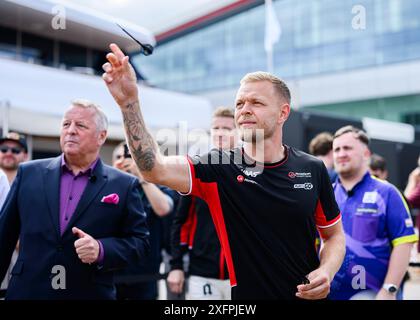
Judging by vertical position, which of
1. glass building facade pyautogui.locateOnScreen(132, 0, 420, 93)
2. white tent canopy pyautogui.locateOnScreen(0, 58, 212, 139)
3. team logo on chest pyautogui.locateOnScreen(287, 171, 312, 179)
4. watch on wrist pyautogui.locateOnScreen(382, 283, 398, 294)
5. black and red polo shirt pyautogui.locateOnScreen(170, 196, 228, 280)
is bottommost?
watch on wrist pyautogui.locateOnScreen(382, 283, 398, 294)

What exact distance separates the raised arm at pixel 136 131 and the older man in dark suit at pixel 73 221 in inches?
33.2

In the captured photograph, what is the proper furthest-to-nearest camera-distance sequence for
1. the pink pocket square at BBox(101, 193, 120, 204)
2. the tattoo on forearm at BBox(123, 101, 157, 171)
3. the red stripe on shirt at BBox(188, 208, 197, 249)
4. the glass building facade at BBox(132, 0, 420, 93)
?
1. the glass building facade at BBox(132, 0, 420, 93)
2. the red stripe on shirt at BBox(188, 208, 197, 249)
3. the pink pocket square at BBox(101, 193, 120, 204)
4. the tattoo on forearm at BBox(123, 101, 157, 171)

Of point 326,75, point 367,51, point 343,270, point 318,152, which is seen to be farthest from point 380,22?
point 343,270

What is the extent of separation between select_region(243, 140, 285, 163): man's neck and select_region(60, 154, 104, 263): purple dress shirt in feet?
3.59

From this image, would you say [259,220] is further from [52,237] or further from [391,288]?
[391,288]

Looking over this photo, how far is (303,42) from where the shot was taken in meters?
28.6

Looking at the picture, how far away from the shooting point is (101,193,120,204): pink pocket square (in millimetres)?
2849

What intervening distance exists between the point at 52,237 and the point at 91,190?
1.23 feet

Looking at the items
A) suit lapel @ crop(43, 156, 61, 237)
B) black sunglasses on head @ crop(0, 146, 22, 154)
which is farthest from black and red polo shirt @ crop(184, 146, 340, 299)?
black sunglasses on head @ crop(0, 146, 22, 154)

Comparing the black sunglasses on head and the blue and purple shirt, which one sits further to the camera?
the black sunglasses on head

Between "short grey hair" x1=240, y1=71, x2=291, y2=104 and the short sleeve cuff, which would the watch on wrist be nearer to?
the short sleeve cuff
